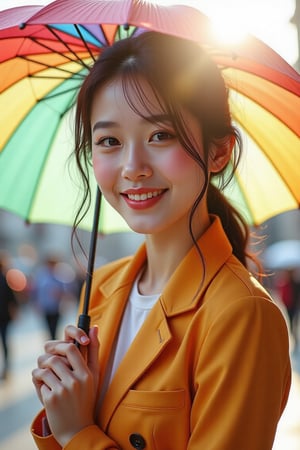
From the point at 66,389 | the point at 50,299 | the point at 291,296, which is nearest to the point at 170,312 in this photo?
the point at 66,389

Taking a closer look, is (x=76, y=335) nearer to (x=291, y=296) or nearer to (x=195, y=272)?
(x=195, y=272)

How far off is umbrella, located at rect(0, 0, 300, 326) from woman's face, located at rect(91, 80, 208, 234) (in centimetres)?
26

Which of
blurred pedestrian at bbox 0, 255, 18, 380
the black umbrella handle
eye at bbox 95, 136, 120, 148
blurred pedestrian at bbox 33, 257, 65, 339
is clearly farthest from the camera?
blurred pedestrian at bbox 33, 257, 65, 339

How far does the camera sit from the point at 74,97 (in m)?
Result: 3.21

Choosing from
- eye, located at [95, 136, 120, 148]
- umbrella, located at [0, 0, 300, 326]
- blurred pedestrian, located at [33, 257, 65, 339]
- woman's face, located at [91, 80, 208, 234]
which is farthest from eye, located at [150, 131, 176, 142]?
blurred pedestrian, located at [33, 257, 65, 339]

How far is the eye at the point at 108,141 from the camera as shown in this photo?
2.22m

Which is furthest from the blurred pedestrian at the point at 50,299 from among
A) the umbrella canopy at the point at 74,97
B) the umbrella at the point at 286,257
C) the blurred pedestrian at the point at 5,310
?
the umbrella at the point at 286,257

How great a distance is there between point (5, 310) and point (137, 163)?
829cm

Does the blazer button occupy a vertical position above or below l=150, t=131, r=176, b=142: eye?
below

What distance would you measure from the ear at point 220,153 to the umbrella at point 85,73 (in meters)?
0.23

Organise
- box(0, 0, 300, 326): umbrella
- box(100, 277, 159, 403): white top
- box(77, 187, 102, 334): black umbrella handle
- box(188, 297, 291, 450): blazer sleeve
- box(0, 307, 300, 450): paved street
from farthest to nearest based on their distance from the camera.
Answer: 1. box(0, 307, 300, 450): paved street
2. box(77, 187, 102, 334): black umbrella handle
3. box(100, 277, 159, 403): white top
4. box(0, 0, 300, 326): umbrella
5. box(188, 297, 291, 450): blazer sleeve

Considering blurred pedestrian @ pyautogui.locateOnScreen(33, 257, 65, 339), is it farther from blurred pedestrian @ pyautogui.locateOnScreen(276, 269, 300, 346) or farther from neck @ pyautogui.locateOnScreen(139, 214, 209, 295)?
neck @ pyautogui.locateOnScreen(139, 214, 209, 295)

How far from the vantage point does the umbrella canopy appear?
2023 millimetres

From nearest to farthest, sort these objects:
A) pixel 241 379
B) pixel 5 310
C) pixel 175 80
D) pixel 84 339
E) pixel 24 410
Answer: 1. pixel 241 379
2. pixel 175 80
3. pixel 84 339
4. pixel 24 410
5. pixel 5 310
